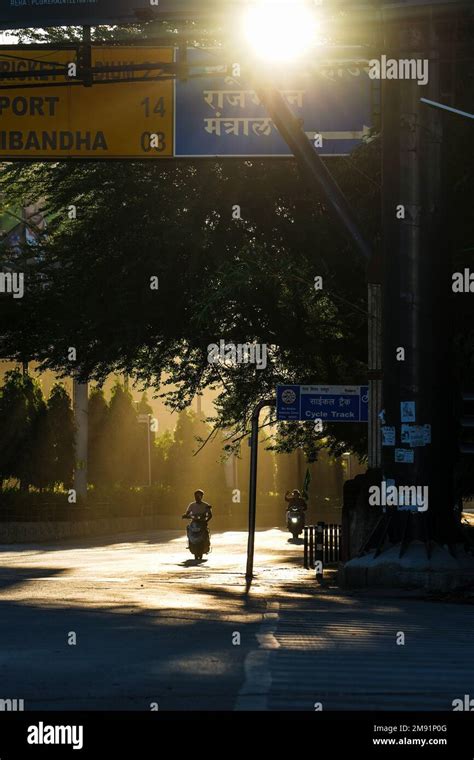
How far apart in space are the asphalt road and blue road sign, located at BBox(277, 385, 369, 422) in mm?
2633

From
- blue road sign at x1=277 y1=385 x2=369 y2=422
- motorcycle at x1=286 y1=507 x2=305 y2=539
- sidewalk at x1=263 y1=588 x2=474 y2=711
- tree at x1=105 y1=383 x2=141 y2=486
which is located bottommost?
sidewalk at x1=263 y1=588 x2=474 y2=711

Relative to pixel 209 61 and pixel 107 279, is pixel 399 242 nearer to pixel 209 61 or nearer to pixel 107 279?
pixel 209 61

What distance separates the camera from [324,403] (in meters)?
23.9

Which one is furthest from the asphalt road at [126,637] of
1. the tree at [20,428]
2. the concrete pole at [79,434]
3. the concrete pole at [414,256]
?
the concrete pole at [79,434]

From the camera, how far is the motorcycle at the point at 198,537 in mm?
34219

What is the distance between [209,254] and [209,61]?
6215mm

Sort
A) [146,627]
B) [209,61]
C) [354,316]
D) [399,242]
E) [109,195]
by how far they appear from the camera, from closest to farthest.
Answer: [146,627], [399,242], [209,61], [354,316], [109,195]

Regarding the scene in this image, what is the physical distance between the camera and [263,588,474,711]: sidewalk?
8.20 metres

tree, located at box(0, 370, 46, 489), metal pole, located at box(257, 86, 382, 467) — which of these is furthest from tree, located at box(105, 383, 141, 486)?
metal pole, located at box(257, 86, 382, 467)

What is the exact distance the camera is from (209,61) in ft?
72.4

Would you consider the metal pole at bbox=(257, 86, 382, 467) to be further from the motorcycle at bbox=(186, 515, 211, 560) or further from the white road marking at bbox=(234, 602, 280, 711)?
the motorcycle at bbox=(186, 515, 211, 560)

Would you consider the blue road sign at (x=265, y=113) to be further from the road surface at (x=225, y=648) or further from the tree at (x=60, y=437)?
the tree at (x=60, y=437)
